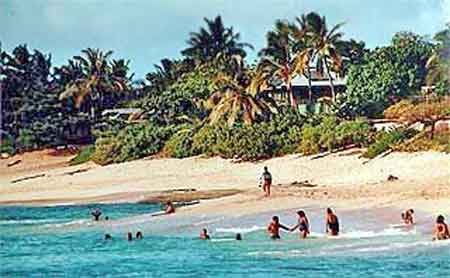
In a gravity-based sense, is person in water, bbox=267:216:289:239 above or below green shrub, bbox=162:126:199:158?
below

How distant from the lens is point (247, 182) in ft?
17.5

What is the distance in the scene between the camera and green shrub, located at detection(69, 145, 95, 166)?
5.25m

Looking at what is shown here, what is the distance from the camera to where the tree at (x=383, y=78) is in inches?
207

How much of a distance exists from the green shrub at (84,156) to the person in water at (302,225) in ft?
3.44

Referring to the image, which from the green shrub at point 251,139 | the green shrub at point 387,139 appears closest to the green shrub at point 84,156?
the green shrub at point 251,139

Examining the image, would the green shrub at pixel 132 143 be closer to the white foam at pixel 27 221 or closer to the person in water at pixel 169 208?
the person in water at pixel 169 208

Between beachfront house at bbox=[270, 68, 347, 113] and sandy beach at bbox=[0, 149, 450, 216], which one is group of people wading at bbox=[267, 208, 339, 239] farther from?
beachfront house at bbox=[270, 68, 347, 113]

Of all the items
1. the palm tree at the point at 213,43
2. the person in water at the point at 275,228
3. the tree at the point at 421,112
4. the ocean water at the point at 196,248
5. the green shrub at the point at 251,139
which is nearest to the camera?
the ocean water at the point at 196,248

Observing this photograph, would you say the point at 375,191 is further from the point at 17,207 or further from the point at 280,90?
the point at 17,207

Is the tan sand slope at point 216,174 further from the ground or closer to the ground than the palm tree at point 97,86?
closer to the ground

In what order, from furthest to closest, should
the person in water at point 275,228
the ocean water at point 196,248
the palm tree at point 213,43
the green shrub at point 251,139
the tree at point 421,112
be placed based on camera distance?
the green shrub at point 251,139, the tree at point 421,112, the person in water at point 275,228, the palm tree at point 213,43, the ocean water at point 196,248

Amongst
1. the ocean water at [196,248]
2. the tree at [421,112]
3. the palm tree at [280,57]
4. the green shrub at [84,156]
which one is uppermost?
the palm tree at [280,57]

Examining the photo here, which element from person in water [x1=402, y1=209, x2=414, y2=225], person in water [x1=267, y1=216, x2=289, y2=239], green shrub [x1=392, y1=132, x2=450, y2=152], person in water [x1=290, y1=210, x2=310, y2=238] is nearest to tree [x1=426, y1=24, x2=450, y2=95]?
green shrub [x1=392, y1=132, x2=450, y2=152]

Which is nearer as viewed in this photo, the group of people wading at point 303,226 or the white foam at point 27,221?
the white foam at point 27,221
